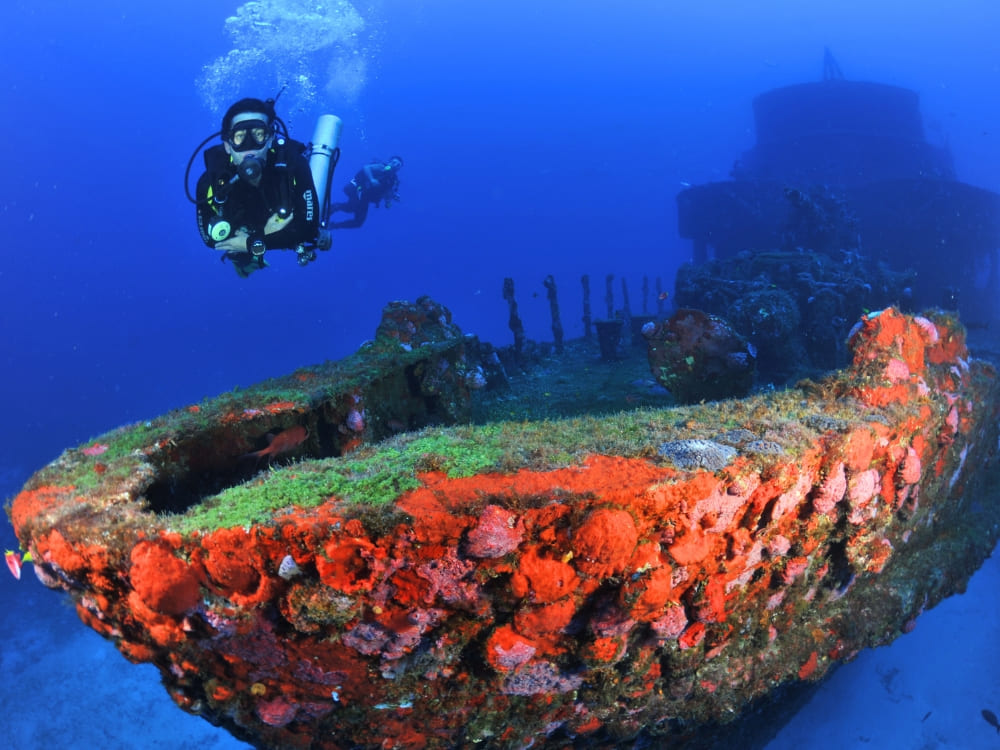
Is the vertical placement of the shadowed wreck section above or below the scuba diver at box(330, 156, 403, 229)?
below

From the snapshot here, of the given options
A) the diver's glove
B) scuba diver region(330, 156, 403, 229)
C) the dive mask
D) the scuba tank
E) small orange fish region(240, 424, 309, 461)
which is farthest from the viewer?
scuba diver region(330, 156, 403, 229)

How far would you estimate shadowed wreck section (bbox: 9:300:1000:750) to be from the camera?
246 cm

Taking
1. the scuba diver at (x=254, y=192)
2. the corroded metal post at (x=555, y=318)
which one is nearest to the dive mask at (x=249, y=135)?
the scuba diver at (x=254, y=192)

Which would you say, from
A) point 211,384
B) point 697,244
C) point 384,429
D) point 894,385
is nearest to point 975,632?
point 894,385

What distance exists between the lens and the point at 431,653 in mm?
2818

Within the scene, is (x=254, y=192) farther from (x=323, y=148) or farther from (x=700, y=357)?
(x=700, y=357)

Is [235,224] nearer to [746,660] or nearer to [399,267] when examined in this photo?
[746,660]

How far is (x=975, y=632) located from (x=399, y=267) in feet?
520

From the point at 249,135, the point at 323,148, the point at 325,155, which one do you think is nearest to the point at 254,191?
the point at 249,135

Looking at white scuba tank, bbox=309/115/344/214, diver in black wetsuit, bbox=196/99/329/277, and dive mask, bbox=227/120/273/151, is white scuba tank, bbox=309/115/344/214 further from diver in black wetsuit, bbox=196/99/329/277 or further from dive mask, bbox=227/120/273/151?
dive mask, bbox=227/120/273/151

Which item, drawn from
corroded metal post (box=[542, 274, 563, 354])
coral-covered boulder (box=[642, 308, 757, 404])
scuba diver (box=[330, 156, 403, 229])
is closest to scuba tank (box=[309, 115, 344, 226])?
coral-covered boulder (box=[642, 308, 757, 404])

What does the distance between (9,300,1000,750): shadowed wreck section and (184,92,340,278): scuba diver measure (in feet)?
7.09

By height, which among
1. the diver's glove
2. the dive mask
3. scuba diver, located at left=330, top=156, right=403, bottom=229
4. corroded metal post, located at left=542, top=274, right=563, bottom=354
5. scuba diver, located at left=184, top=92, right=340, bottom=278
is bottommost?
corroded metal post, located at left=542, top=274, right=563, bottom=354

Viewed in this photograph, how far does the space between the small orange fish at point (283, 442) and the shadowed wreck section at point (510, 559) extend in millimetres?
297
